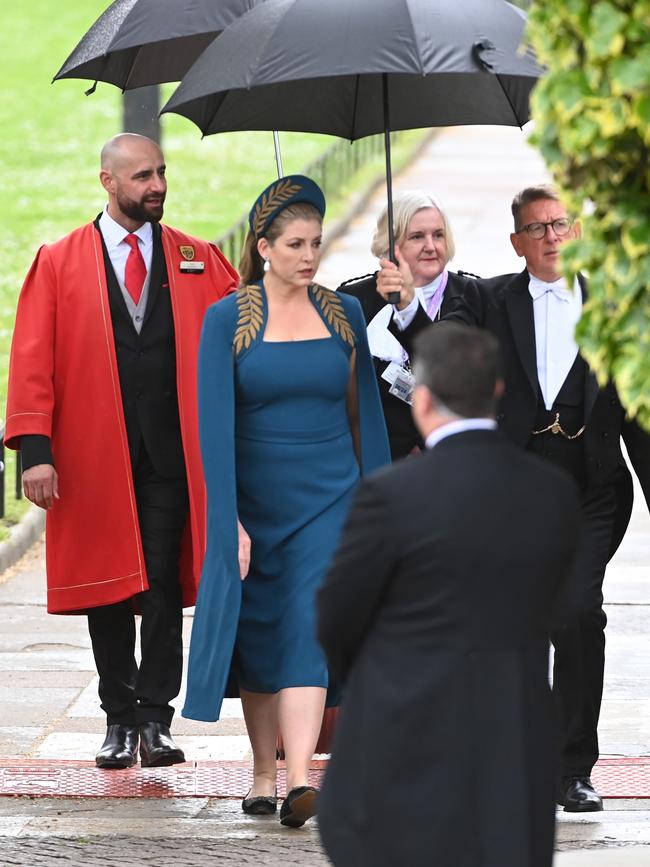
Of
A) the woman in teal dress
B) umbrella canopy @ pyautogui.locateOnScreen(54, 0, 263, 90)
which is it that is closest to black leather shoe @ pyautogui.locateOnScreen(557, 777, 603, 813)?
the woman in teal dress

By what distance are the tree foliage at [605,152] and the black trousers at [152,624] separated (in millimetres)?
3024

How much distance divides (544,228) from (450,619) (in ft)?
9.13

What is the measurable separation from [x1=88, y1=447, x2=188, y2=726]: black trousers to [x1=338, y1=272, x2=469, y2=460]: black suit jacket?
768 millimetres

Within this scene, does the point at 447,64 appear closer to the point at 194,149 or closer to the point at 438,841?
the point at 438,841

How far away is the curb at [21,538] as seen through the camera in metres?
10.8

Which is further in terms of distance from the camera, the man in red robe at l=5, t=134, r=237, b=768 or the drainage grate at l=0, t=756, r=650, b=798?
the man in red robe at l=5, t=134, r=237, b=768

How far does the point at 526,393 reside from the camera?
630 centimetres

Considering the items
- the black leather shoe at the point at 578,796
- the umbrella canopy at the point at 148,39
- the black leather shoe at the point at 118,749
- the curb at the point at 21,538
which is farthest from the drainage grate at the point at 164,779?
the curb at the point at 21,538

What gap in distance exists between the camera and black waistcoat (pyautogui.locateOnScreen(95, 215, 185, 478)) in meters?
6.82

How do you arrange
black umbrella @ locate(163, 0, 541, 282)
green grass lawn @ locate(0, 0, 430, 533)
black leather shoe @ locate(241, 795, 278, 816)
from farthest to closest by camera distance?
green grass lawn @ locate(0, 0, 430, 533)
black leather shoe @ locate(241, 795, 278, 816)
black umbrella @ locate(163, 0, 541, 282)

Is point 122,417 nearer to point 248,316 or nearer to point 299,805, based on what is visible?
point 248,316

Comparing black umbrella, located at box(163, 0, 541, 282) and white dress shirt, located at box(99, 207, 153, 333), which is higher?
black umbrella, located at box(163, 0, 541, 282)

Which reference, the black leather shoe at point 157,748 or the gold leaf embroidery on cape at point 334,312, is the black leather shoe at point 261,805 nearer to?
the black leather shoe at point 157,748

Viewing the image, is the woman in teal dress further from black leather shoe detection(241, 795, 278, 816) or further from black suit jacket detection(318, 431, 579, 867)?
black suit jacket detection(318, 431, 579, 867)
